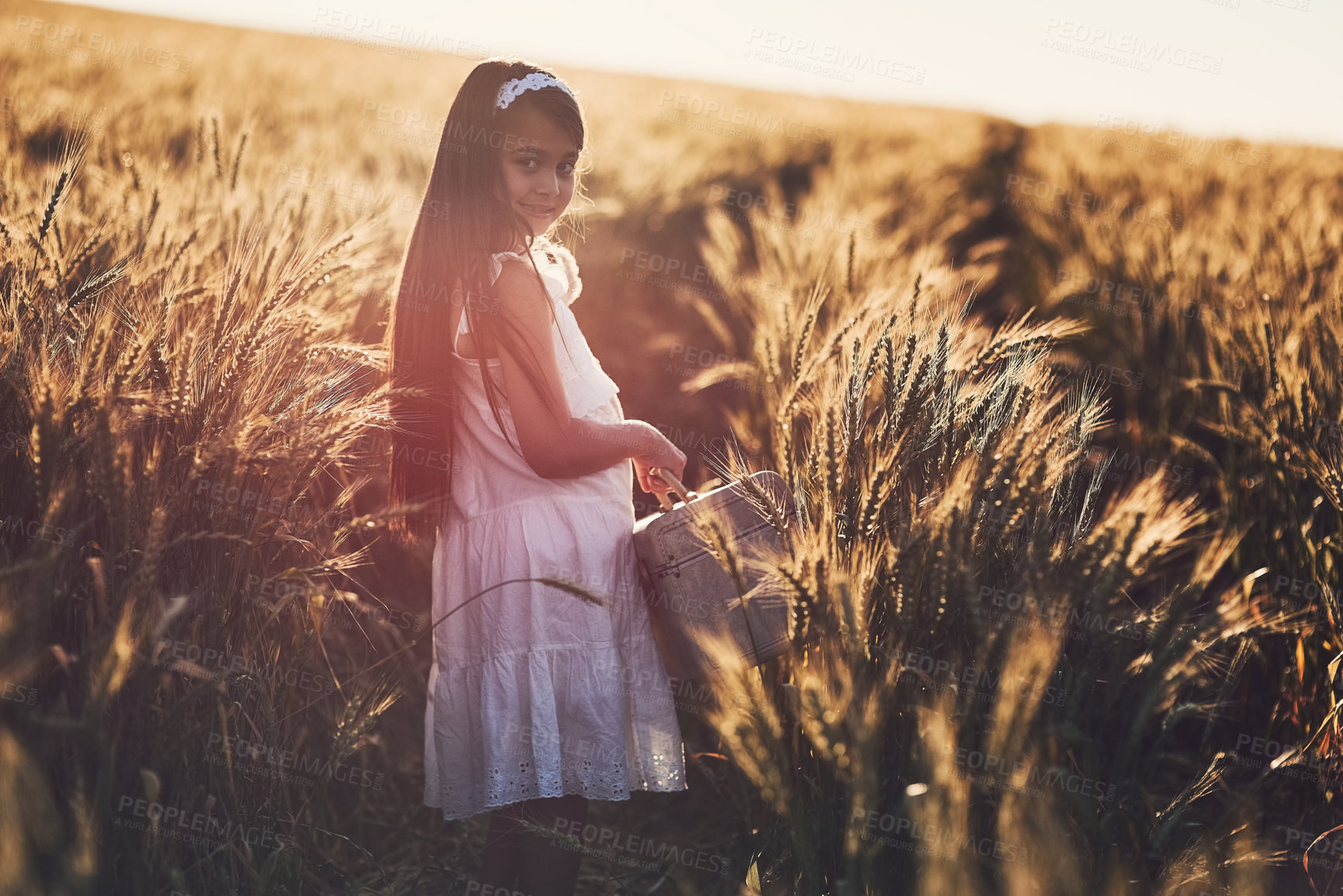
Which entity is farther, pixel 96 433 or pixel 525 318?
pixel 525 318

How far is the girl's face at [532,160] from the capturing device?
178 centimetres

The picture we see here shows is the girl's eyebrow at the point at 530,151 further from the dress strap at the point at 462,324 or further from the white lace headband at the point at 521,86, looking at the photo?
the dress strap at the point at 462,324

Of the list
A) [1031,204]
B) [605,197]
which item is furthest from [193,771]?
[1031,204]

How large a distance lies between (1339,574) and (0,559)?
2.50 m

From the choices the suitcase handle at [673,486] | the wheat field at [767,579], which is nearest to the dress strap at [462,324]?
the wheat field at [767,579]

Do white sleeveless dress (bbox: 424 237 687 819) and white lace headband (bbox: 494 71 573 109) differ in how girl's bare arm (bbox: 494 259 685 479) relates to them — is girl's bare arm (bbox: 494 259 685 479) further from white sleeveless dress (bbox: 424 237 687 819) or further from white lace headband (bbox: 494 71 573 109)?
white lace headband (bbox: 494 71 573 109)

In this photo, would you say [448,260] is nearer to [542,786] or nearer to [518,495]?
[518,495]

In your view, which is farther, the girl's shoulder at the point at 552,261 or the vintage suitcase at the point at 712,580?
the girl's shoulder at the point at 552,261

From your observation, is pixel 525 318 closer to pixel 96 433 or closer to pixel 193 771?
pixel 96 433

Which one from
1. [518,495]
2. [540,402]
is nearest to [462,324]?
[540,402]

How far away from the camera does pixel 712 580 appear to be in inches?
64.8

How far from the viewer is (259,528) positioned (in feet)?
4.96

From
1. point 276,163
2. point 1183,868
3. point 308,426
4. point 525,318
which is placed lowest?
point 1183,868

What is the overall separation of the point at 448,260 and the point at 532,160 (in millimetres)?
258
